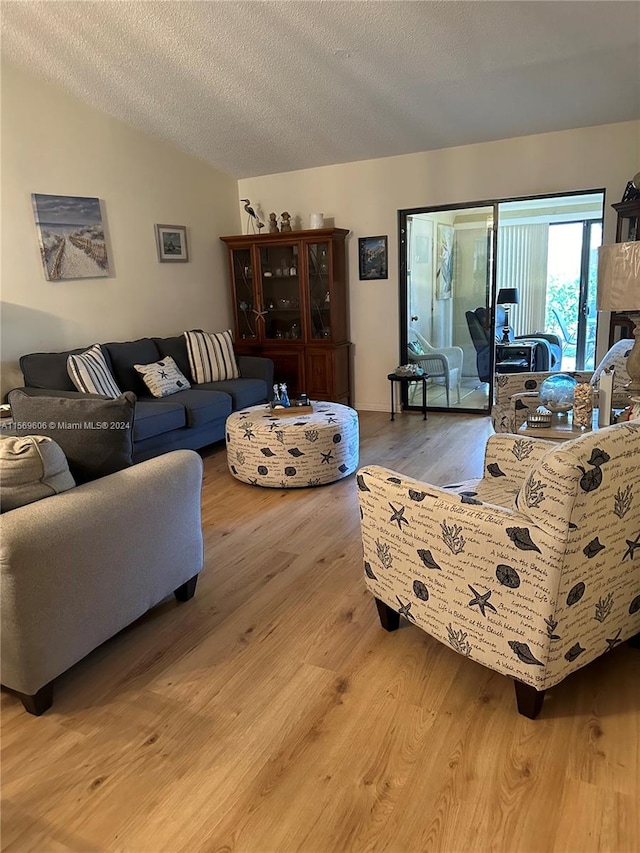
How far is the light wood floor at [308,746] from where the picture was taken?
142 centimetres

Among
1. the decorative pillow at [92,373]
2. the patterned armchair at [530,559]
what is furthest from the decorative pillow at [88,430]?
the decorative pillow at [92,373]

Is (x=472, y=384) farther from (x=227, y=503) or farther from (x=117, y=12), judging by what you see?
(x=117, y=12)

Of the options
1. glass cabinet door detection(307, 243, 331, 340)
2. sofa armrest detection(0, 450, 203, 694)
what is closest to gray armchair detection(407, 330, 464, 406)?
glass cabinet door detection(307, 243, 331, 340)

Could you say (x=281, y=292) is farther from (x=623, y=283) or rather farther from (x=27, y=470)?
(x=27, y=470)

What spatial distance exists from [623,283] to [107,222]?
3909 mm

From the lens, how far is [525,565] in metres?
1.57

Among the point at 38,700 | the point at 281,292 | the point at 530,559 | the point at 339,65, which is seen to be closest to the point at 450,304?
the point at 281,292

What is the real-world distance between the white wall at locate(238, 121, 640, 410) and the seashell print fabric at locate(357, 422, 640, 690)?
394 centimetres

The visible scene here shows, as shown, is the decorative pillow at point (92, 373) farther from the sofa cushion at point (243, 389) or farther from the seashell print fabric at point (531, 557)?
the seashell print fabric at point (531, 557)

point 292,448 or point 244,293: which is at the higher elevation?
point 244,293

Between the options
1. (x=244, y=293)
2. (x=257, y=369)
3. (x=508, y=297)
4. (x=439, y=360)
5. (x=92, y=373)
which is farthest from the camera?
(x=508, y=297)

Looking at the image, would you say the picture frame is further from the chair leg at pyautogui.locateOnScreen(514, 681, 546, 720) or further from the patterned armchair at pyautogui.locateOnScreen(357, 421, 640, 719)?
the chair leg at pyautogui.locateOnScreen(514, 681, 546, 720)

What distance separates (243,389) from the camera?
4.91 m

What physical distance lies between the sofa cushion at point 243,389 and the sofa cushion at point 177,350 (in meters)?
0.23
